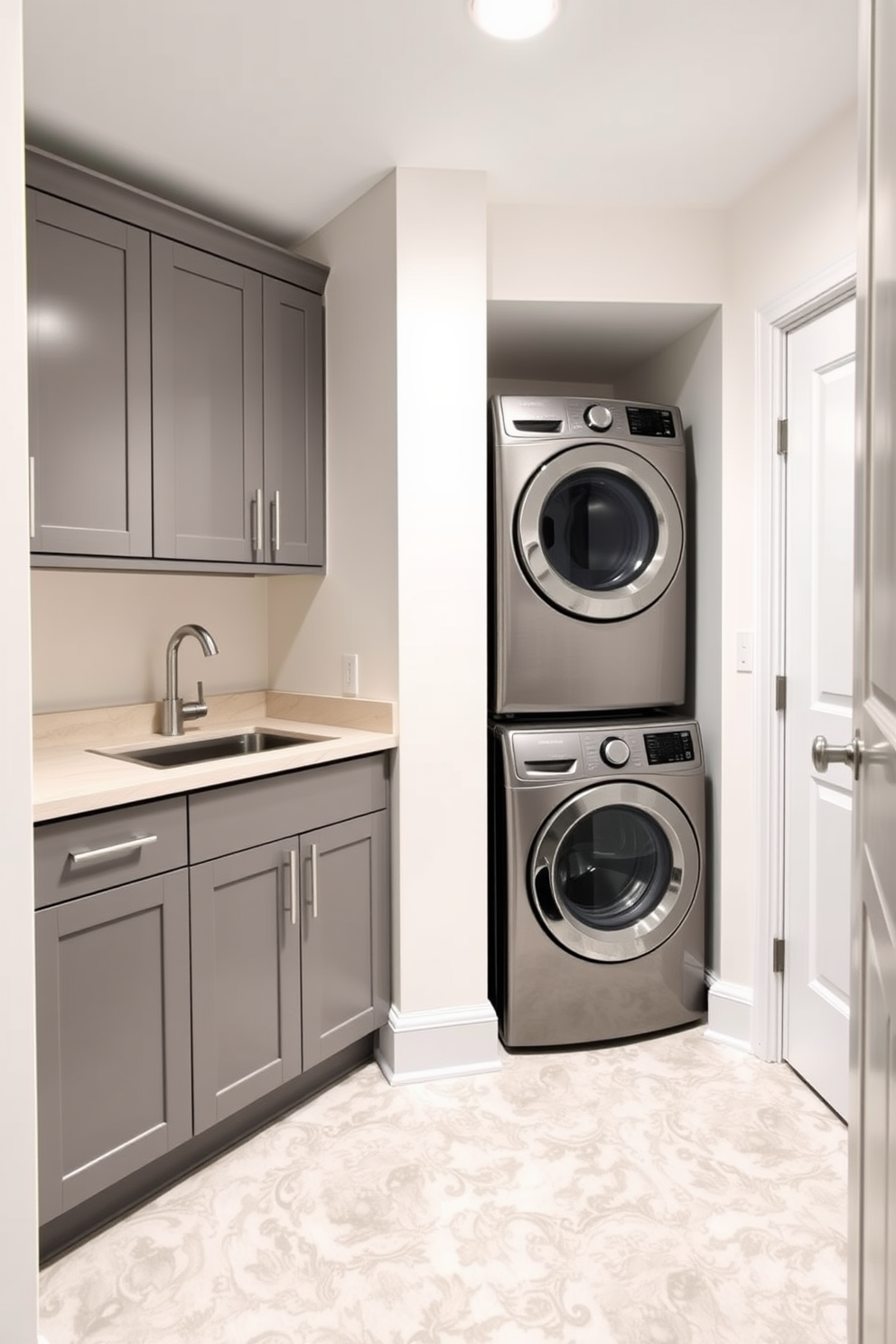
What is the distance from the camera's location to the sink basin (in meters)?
2.26

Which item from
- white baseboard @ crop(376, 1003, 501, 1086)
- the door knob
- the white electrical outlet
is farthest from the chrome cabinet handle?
the door knob

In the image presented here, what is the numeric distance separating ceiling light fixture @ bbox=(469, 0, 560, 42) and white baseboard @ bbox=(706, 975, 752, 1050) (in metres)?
2.41

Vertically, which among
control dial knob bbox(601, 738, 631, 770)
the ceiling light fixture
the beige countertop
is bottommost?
control dial knob bbox(601, 738, 631, 770)

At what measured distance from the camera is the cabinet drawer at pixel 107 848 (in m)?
1.52

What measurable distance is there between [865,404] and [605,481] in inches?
60.0

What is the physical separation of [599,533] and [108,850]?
5.25 feet

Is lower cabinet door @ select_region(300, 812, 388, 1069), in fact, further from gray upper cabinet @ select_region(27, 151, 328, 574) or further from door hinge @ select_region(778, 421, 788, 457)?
door hinge @ select_region(778, 421, 788, 457)

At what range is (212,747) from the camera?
2.48 m

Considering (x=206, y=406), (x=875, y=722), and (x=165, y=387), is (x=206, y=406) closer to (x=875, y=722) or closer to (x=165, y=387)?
(x=165, y=387)

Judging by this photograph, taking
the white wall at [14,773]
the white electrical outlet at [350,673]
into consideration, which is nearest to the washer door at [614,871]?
the white electrical outlet at [350,673]

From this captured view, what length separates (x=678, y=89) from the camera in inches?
73.2

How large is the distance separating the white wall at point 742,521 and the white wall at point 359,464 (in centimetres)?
99

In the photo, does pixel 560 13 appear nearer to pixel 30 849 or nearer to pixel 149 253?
pixel 149 253

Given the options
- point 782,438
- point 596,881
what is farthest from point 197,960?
point 782,438
